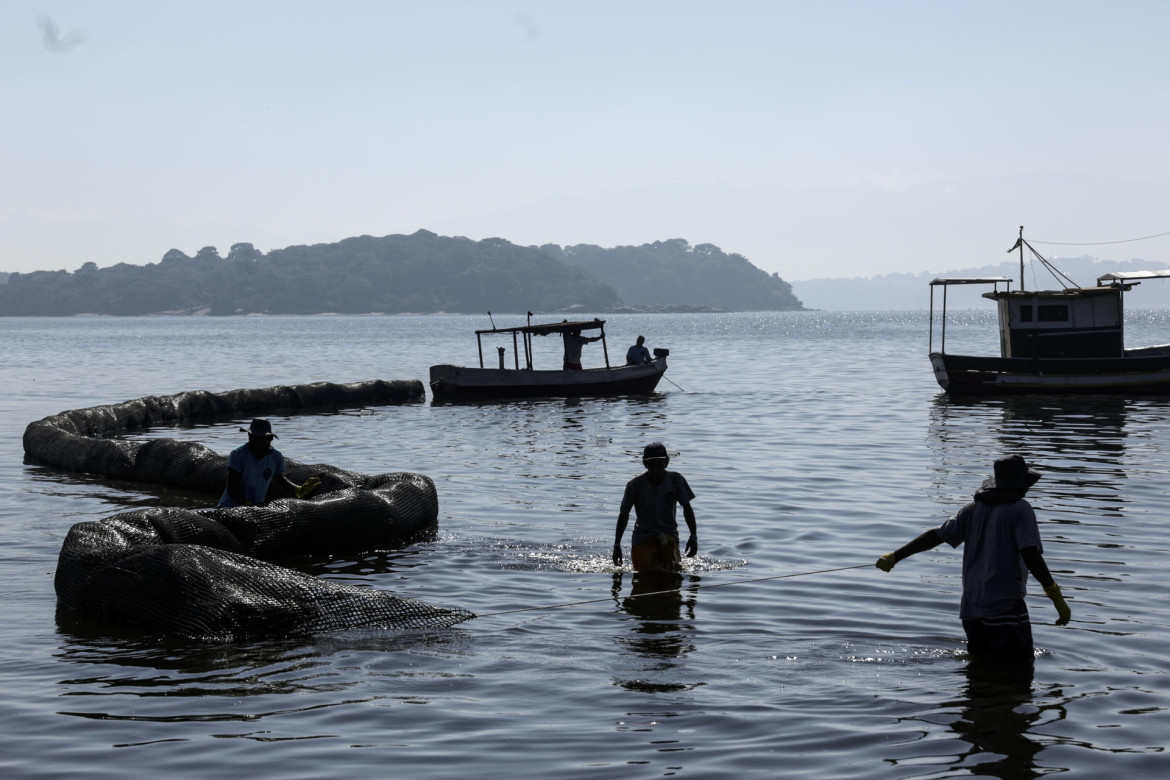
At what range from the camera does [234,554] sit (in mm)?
10953

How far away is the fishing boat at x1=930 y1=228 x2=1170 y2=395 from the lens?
121 feet

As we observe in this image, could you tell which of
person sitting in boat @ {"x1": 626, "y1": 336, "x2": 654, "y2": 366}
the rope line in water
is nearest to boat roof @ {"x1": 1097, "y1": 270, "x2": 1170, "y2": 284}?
person sitting in boat @ {"x1": 626, "y1": 336, "x2": 654, "y2": 366}

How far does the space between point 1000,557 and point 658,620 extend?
11.6 ft

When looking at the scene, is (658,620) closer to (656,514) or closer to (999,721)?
(656,514)

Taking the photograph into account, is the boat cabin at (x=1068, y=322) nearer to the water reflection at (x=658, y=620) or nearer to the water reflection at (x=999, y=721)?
the water reflection at (x=658, y=620)

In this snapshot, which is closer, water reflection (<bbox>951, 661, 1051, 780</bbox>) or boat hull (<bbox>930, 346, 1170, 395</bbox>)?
water reflection (<bbox>951, 661, 1051, 780</bbox>)

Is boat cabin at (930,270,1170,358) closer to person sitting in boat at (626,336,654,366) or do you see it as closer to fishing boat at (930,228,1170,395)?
fishing boat at (930,228,1170,395)

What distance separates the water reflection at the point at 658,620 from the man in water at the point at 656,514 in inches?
7.7

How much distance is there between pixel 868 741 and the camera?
25.0 feet

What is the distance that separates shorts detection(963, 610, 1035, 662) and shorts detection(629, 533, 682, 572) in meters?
3.82

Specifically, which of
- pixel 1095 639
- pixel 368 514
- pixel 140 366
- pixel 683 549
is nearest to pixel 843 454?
pixel 683 549

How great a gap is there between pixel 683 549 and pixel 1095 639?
537cm

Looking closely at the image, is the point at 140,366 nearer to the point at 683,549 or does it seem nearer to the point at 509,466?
the point at 509,466

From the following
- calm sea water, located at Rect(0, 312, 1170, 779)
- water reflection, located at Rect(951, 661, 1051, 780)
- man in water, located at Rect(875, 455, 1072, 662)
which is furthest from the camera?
man in water, located at Rect(875, 455, 1072, 662)
